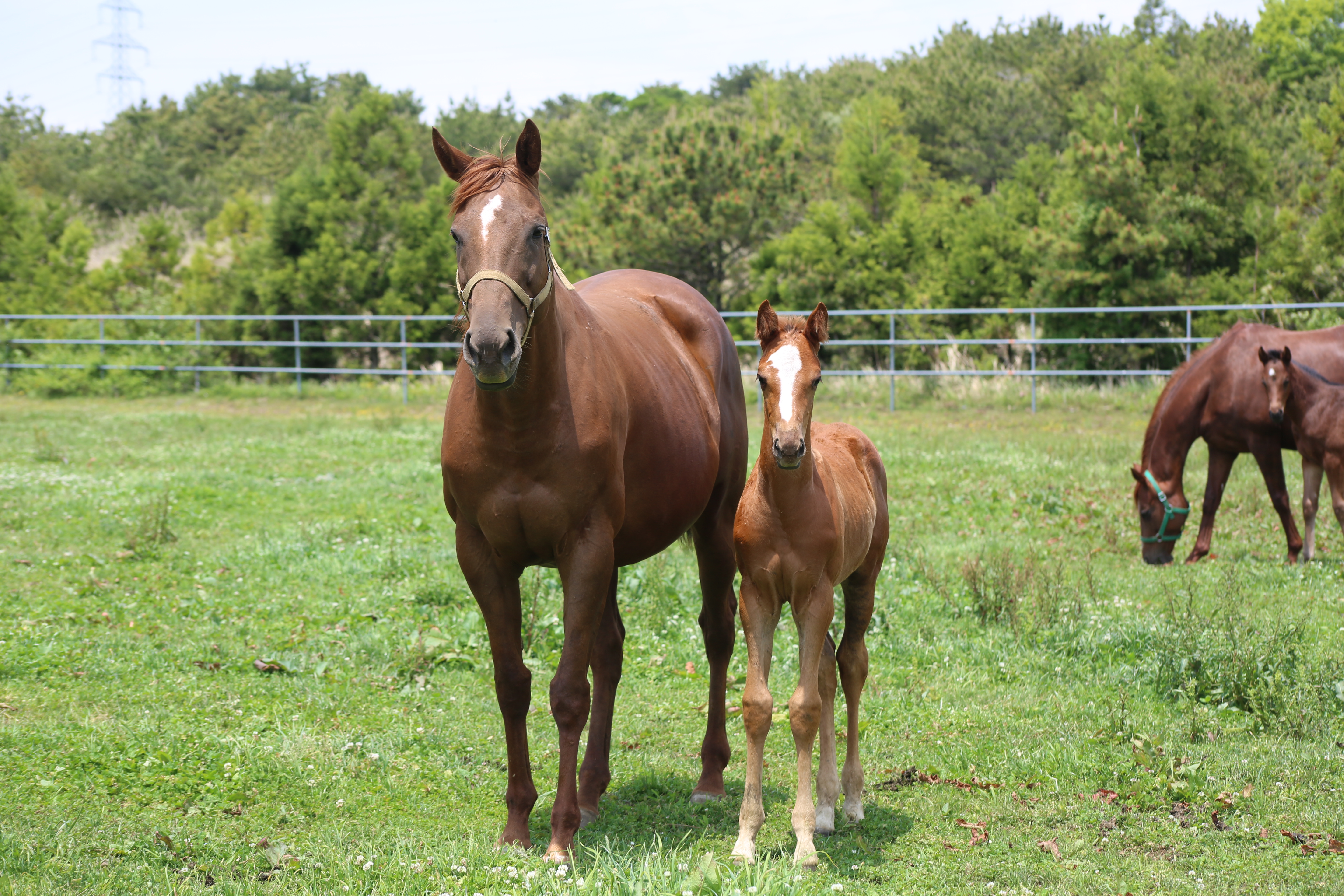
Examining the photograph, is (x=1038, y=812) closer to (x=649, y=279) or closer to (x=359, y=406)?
(x=649, y=279)

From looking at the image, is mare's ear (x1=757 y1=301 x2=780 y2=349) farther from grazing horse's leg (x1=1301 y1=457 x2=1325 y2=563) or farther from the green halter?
grazing horse's leg (x1=1301 y1=457 x2=1325 y2=563)

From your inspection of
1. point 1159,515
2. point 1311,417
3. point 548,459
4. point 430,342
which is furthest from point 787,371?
point 430,342

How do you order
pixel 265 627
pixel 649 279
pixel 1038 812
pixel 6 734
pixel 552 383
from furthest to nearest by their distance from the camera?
pixel 265 627 < pixel 649 279 < pixel 6 734 < pixel 1038 812 < pixel 552 383

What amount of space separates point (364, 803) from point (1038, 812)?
9.02 ft

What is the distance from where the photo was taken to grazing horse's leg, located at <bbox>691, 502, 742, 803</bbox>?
4633 mm

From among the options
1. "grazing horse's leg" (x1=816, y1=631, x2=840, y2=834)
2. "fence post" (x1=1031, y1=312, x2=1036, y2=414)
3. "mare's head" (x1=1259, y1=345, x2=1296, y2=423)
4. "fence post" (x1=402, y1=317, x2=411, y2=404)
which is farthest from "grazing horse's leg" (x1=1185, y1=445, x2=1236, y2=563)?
"fence post" (x1=402, y1=317, x2=411, y2=404)

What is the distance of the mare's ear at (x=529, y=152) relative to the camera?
3.67 meters

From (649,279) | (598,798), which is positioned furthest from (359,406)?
(598,798)

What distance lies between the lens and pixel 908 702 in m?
5.62

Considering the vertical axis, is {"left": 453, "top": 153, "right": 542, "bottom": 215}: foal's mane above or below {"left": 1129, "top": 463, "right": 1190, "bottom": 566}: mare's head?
above

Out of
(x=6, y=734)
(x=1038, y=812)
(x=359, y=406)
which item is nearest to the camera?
(x=1038, y=812)

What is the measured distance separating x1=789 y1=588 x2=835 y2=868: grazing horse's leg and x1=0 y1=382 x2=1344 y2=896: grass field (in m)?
0.18

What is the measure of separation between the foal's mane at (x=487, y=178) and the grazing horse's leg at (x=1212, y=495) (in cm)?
749

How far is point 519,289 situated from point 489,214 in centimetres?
31
